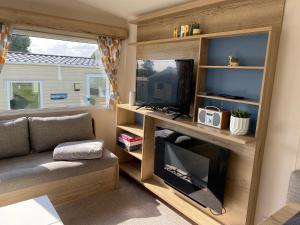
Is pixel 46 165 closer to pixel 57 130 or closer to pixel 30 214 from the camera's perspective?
pixel 57 130

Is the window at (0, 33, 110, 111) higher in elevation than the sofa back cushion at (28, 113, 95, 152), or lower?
higher

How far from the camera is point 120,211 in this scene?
2.42 meters

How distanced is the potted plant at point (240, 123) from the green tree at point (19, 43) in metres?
2.50

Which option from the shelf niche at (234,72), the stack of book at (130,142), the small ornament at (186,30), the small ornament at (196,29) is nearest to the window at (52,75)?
the stack of book at (130,142)

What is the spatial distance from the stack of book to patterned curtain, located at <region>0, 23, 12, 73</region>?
1.66 meters

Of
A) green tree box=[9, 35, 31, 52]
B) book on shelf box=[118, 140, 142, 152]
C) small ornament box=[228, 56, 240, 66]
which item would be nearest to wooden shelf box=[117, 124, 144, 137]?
book on shelf box=[118, 140, 142, 152]

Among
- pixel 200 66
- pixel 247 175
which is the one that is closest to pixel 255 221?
pixel 247 175

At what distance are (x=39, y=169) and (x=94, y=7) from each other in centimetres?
207

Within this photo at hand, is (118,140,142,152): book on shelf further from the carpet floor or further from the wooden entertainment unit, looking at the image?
the carpet floor

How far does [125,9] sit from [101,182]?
84.7 inches

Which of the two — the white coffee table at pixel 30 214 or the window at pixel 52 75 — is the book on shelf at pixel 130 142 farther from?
the white coffee table at pixel 30 214

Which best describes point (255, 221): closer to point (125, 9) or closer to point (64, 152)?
point (64, 152)

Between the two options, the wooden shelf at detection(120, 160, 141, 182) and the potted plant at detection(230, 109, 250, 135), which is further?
the wooden shelf at detection(120, 160, 141, 182)

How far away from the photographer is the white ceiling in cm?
257
